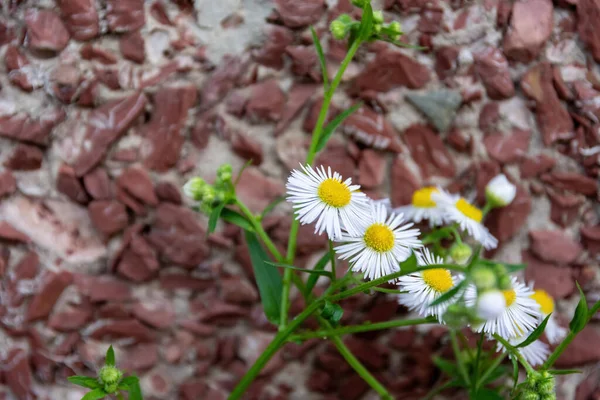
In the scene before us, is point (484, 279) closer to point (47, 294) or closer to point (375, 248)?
point (375, 248)

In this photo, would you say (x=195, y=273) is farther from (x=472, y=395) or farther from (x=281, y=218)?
(x=472, y=395)

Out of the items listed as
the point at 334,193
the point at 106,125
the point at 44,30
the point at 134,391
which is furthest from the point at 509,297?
the point at 44,30

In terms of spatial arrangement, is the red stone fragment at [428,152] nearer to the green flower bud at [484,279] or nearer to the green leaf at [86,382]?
the green flower bud at [484,279]

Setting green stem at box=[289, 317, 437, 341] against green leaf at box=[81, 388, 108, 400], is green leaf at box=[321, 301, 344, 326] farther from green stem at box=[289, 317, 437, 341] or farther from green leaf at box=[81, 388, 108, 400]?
green leaf at box=[81, 388, 108, 400]

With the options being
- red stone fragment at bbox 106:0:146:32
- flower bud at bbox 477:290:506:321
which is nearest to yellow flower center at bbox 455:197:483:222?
Answer: flower bud at bbox 477:290:506:321

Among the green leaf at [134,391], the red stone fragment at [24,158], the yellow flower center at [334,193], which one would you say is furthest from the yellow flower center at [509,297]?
the red stone fragment at [24,158]

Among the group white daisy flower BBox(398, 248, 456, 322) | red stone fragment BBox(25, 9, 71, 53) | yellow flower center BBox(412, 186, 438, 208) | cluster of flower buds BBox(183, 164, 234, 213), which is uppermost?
red stone fragment BBox(25, 9, 71, 53)
